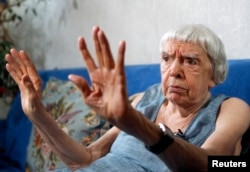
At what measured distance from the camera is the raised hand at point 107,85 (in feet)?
2.89

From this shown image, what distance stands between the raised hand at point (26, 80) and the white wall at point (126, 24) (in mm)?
833

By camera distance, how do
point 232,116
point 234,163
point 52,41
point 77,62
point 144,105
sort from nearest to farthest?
point 234,163, point 232,116, point 144,105, point 77,62, point 52,41

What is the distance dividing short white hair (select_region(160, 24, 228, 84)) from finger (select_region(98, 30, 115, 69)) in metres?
0.48

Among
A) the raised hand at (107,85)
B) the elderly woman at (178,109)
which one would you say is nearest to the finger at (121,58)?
the raised hand at (107,85)

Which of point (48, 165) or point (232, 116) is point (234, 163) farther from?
point (48, 165)

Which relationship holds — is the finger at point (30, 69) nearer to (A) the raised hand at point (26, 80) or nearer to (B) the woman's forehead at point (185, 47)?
(A) the raised hand at point (26, 80)

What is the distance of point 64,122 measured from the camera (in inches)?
79.2

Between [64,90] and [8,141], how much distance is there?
0.57 meters

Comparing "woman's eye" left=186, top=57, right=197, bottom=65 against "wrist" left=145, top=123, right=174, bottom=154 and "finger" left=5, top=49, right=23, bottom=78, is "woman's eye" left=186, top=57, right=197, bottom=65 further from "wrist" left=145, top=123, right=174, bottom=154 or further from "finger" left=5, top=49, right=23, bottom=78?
"finger" left=5, top=49, right=23, bottom=78

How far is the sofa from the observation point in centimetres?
151

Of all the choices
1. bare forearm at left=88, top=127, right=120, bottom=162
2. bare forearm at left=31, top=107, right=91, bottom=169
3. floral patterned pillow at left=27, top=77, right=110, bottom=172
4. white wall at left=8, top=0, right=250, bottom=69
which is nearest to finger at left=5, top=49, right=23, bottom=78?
bare forearm at left=31, top=107, right=91, bottom=169

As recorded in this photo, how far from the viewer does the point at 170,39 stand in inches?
53.4

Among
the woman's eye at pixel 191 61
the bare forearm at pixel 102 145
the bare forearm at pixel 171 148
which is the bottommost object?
the bare forearm at pixel 102 145

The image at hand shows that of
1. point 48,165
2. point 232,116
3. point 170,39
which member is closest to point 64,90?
point 48,165
